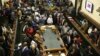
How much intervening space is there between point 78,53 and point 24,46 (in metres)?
2.48

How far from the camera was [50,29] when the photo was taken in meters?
12.8

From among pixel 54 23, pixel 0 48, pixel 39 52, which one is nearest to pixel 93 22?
pixel 54 23

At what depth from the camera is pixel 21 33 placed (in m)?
12.0

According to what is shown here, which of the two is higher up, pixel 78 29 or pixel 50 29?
pixel 50 29

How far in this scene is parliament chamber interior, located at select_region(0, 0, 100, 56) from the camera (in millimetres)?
10000

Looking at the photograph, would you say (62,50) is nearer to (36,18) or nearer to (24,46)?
(24,46)

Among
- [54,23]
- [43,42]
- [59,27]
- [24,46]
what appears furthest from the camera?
[54,23]

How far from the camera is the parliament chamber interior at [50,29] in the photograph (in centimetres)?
1000

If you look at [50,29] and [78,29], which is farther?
[78,29]

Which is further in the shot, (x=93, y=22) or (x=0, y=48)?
(x=93, y=22)

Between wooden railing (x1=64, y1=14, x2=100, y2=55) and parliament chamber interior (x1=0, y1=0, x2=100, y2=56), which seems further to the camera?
wooden railing (x1=64, y1=14, x2=100, y2=55)

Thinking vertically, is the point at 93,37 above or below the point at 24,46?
below

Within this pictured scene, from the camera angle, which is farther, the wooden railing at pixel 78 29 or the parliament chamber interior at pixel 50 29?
the wooden railing at pixel 78 29

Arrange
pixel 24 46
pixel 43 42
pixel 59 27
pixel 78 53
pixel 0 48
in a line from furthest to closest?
pixel 59 27
pixel 43 42
pixel 78 53
pixel 24 46
pixel 0 48
